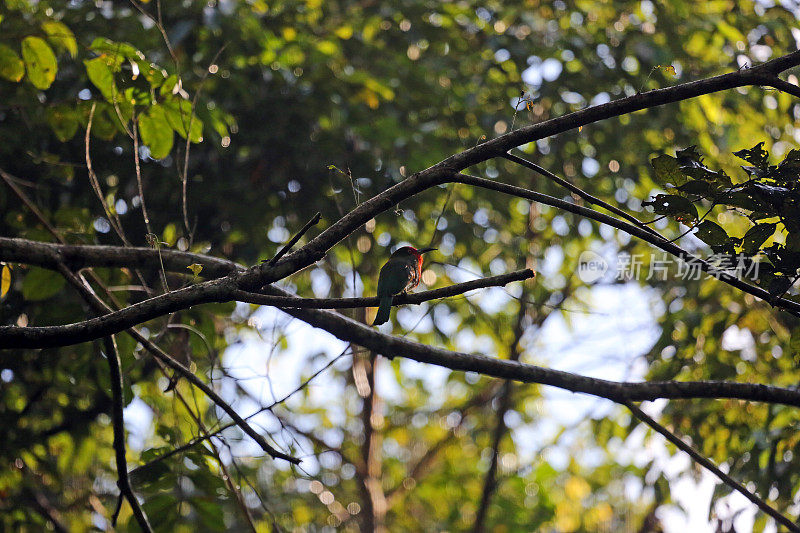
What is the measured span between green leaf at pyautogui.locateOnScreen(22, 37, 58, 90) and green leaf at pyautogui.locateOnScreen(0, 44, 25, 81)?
43 millimetres

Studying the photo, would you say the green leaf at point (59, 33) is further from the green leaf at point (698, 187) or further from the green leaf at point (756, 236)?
the green leaf at point (756, 236)

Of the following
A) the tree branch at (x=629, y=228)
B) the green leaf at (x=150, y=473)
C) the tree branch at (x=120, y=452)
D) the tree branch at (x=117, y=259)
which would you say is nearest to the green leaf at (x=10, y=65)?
the tree branch at (x=117, y=259)

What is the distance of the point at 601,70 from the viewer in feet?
15.7

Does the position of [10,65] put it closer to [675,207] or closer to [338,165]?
[338,165]

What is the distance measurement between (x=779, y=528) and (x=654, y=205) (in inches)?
90.1

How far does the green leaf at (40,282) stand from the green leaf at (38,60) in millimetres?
867

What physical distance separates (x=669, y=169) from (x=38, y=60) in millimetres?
2773

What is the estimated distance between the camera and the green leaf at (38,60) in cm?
319

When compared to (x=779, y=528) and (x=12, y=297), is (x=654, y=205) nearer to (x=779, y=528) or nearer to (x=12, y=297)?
(x=779, y=528)

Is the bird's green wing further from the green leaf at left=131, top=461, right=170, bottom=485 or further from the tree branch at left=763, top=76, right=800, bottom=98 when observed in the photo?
the tree branch at left=763, top=76, right=800, bottom=98

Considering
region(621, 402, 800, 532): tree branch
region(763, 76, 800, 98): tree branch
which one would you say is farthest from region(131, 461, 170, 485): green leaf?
region(763, 76, 800, 98): tree branch

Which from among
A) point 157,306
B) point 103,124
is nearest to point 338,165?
point 103,124

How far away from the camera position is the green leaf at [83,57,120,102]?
118 inches

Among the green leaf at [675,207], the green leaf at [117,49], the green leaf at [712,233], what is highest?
the green leaf at [117,49]
